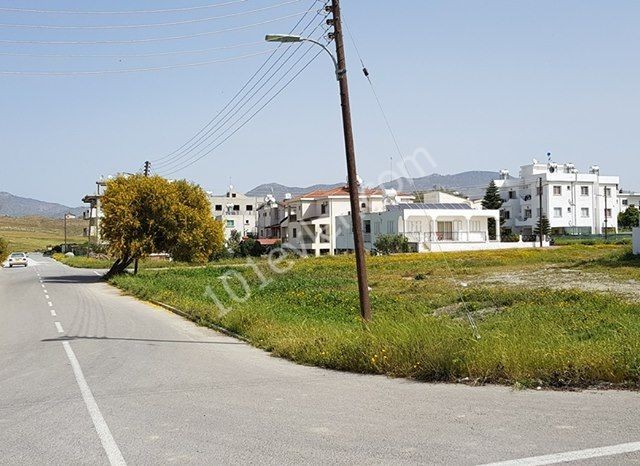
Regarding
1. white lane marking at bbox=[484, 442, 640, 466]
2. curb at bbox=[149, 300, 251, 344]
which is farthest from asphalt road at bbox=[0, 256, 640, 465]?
curb at bbox=[149, 300, 251, 344]

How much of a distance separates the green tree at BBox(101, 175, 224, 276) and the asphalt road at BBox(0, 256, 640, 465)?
108 feet

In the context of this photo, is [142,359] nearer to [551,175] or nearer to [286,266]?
[286,266]

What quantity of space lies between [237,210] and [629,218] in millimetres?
73872

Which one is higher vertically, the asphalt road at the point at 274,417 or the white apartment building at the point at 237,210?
the white apartment building at the point at 237,210

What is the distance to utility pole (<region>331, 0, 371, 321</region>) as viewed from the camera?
16.3m

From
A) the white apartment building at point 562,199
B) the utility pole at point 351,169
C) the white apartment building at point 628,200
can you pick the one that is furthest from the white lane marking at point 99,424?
the white apartment building at point 628,200

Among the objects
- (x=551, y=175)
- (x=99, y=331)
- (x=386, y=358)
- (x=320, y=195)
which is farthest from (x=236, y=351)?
(x=551, y=175)

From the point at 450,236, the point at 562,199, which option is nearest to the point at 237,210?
the point at 562,199

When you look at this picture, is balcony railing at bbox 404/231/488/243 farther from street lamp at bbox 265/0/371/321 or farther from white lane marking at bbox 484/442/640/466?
white lane marking at bbox 484/442/640/466

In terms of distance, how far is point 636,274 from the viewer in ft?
105

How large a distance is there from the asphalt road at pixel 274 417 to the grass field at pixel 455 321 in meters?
0.58

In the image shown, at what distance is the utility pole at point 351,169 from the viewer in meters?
16.3

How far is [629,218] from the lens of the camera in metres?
107

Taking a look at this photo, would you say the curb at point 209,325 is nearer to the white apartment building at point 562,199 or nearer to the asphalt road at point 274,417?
the asphalt road at point 274,417
